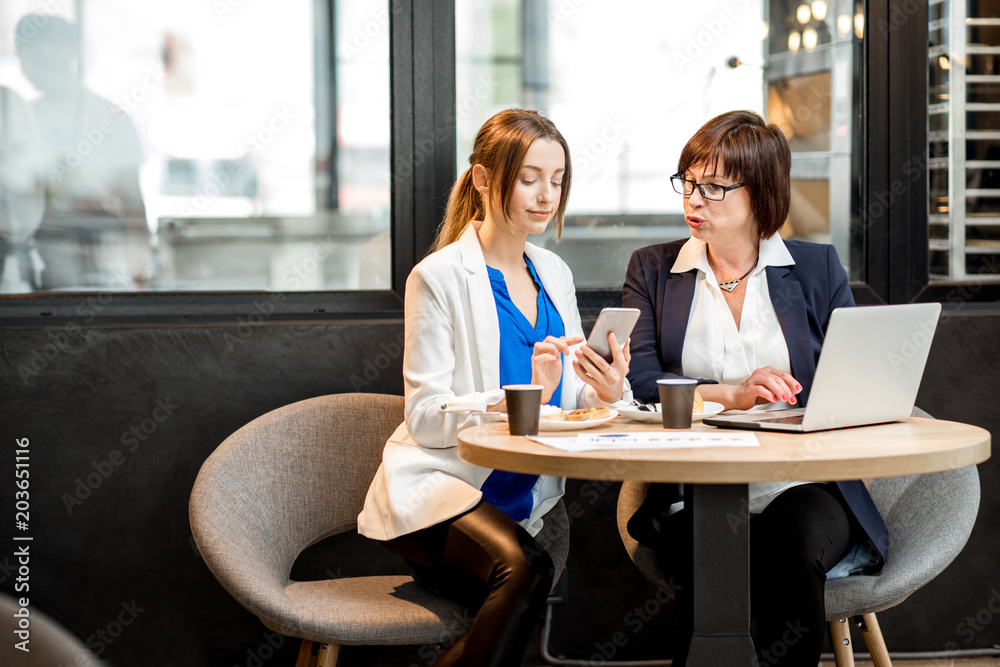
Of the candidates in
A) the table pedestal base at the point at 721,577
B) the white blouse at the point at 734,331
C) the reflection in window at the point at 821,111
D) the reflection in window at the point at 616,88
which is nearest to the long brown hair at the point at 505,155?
the white blouse at the point at 734,331

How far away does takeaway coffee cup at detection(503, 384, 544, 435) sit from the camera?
1.59 metres

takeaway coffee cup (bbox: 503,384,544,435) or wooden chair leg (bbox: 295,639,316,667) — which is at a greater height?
takeaway coffee cup (bbox: 503,384,544,435)

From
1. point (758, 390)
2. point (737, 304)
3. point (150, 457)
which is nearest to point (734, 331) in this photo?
point (737, 304)

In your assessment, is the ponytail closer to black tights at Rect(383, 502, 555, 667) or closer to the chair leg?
black tights at Rect(383, 502, 555, 667)

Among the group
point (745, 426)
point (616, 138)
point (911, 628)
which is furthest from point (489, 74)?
point (911, 628)

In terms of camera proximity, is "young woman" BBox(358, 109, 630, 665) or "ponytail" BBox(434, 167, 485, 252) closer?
"young woman" BBox(358, 109, 630, 665)

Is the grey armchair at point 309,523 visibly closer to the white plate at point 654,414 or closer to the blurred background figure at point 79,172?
the white plate at point 654,414

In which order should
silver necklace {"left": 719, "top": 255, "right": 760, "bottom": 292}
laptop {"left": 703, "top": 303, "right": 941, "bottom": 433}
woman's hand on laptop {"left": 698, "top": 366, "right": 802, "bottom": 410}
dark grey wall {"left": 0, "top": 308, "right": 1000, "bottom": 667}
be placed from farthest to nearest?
dark grey wall {"left": 0, "top": 308, "right": 1000, "bottom": 667}, silver necklace {"left": 719, "top": 255, "right": 760, "bottom": 292}, woman's hand on laptop {"left": 698, "top": 366, "right": 802, "bottom": 410}, laptop {"left": 703, "top": 303, "right": 941, "bottom": 433}

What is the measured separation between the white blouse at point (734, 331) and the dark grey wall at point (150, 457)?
0.69 m

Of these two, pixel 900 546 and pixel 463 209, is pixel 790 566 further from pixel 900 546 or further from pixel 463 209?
A: pixel 463 209

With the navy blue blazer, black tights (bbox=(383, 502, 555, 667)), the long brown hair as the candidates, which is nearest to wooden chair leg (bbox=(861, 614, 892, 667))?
the navy blue blazer

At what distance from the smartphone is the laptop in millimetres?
228

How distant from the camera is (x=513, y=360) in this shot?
6.68 ft

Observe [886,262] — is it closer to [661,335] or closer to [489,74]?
[661,335]
